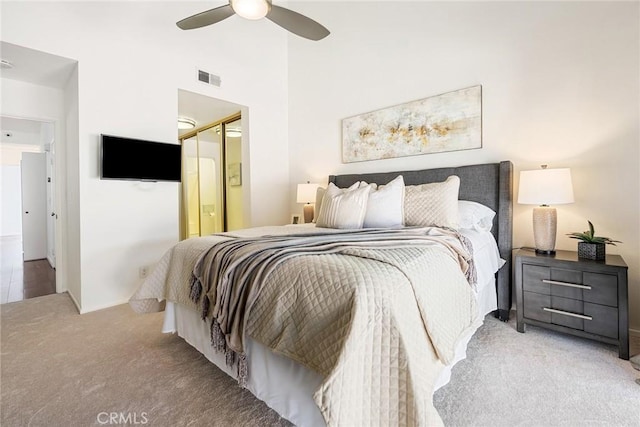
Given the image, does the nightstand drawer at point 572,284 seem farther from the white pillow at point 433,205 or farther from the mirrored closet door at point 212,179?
the mirrored closet door at point 212,179

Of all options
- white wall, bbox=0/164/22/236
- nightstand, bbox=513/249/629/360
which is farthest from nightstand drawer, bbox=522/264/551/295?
white wall, bbox=0/164/22/236

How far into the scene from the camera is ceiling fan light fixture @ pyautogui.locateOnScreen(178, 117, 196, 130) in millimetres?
4569

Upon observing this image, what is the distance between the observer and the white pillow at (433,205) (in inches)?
89.7

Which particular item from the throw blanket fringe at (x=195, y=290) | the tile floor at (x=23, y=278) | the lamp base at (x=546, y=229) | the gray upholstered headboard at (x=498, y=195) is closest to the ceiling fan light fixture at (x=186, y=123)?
the tile floor at (x=23, y=278)

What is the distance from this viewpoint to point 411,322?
101 centimetres

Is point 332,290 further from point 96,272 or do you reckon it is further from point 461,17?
point 461,17

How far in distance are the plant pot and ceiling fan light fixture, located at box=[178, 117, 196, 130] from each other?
16.5 feet

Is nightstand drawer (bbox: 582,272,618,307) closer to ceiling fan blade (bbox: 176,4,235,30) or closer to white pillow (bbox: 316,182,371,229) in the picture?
white pillow (bbox: 316,182,371,229)

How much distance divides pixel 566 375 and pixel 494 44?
269 centimetres

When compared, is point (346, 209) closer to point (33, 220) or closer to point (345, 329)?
point (345, 329)

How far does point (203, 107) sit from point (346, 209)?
2.85 metres

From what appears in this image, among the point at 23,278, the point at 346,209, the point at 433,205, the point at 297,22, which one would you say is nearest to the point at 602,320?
the point at 433,205

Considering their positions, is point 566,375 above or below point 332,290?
below

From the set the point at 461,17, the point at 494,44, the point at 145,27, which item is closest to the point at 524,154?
the point at 494,44
